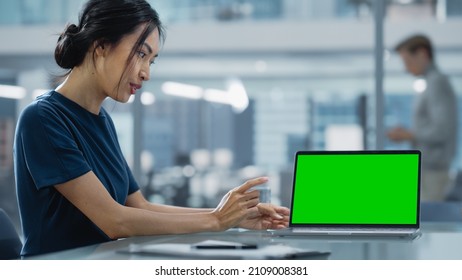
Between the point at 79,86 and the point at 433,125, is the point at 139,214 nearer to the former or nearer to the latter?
the point at 79,86

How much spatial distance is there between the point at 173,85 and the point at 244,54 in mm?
538

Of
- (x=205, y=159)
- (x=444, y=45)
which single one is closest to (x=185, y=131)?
(x=205, y=159)

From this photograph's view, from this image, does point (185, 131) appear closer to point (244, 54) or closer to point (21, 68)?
point (244, 54)

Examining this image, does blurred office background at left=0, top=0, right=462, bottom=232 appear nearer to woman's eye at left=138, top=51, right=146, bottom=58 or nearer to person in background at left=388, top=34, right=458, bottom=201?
person in background at left=388, top=34, right=458, bottom=201

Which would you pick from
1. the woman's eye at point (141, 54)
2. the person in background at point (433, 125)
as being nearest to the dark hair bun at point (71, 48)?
the woman's eye at point (141, 54)

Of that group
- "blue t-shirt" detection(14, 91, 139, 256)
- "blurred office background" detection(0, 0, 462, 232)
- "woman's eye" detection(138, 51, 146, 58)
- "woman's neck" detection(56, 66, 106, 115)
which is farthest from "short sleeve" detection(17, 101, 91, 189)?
"blurred office background" detection(0, 0, 462, 232)

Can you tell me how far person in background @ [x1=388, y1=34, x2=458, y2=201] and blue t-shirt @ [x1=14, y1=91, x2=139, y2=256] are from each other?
9.77 ft

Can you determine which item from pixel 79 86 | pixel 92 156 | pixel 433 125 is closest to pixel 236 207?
pixel 92 156

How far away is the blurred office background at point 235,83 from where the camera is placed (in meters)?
5.44

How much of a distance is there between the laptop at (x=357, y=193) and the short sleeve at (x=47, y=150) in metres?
0.51

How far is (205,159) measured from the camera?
564 cm

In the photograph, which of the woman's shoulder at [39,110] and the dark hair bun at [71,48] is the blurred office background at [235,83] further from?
the woman's shoulder at [39,110]

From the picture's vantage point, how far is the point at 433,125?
466 cm

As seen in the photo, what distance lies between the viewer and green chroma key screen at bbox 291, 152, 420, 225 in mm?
1994
